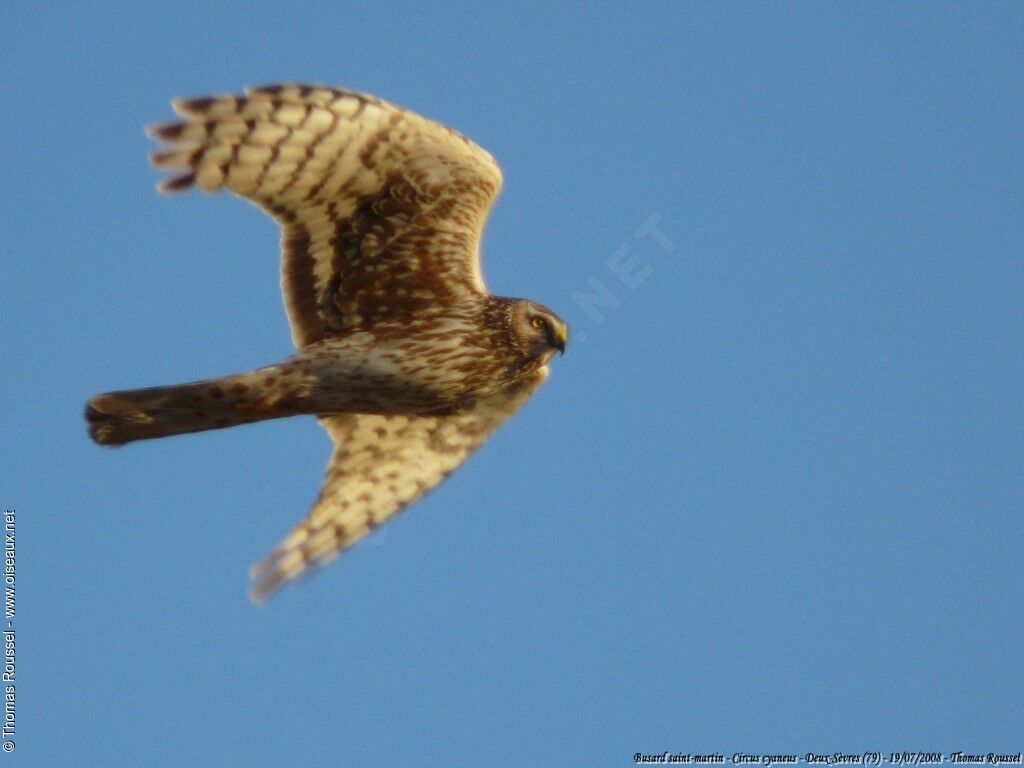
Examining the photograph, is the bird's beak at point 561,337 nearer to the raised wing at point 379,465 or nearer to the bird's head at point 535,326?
the bird's head at point 535,326

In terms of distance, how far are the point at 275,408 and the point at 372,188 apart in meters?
1.24

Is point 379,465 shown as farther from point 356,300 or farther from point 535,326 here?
point 535,326

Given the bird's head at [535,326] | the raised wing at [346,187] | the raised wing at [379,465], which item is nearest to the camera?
the raised wing at [346,187]

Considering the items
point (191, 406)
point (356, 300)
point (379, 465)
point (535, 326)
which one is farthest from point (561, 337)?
point (191, 406)

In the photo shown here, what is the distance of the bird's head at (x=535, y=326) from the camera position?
8.72 meters

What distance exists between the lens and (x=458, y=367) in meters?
8.69

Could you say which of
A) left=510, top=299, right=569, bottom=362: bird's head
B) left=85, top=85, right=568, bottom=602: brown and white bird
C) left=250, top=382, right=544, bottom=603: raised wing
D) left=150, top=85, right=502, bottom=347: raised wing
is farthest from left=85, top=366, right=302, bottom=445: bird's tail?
left=510, top=299, right=569, bottom=362: bird's head

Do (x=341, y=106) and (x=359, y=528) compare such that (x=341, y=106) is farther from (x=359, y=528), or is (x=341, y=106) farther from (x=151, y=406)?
(x=359, y=528)

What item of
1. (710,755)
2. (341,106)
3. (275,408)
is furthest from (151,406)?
(710,755)

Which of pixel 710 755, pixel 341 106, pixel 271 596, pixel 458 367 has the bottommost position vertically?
pixel 710 755

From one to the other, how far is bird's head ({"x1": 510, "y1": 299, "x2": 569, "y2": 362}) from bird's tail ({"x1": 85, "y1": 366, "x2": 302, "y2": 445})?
1.20m

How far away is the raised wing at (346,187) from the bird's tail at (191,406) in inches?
16.2

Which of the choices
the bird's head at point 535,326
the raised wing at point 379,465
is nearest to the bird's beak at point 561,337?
the bird's head at point 535,326

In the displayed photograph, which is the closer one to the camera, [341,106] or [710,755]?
[341,106]
